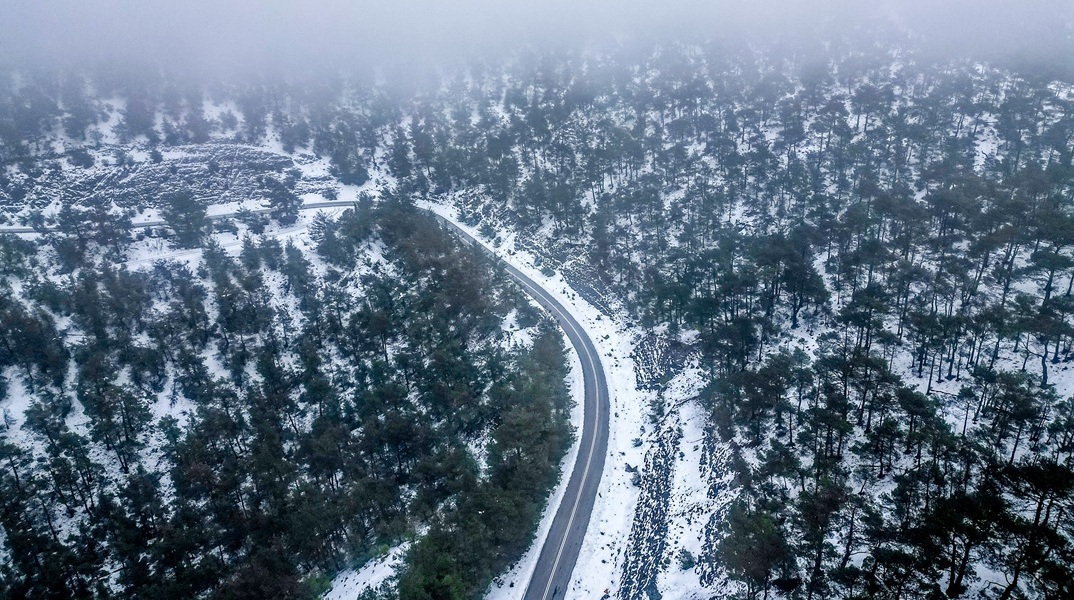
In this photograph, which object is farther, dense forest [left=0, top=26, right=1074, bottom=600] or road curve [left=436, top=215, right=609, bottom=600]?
road curve [left=436, top=215, right=609, bottom=600]

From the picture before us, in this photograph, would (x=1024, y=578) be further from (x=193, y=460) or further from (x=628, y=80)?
(x=628, y=80)

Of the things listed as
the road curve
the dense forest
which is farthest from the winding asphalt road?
the dense forest

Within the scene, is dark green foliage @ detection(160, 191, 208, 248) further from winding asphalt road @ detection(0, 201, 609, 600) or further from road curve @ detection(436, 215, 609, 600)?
road curve @ detection(436, 215, 609, 600)

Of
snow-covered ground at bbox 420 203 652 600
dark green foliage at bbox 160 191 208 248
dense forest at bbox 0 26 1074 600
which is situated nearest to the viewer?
dense forest at bbox 0 26 1074 600

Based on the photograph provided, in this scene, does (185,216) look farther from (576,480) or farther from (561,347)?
(576,480)

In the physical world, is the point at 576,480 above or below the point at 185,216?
below

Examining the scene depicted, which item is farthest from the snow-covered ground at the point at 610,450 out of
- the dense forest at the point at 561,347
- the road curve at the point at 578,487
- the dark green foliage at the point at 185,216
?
the dark green foliage at the point at 185,216

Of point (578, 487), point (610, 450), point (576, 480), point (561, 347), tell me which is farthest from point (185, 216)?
point (578, 487)

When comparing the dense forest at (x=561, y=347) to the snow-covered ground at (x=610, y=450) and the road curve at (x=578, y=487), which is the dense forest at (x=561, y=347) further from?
the road curve at (x=578, y=487)

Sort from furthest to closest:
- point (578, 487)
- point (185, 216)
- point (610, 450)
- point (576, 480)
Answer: point (185, 216), point (610, 450), point (576, 480), point (578, 487)
